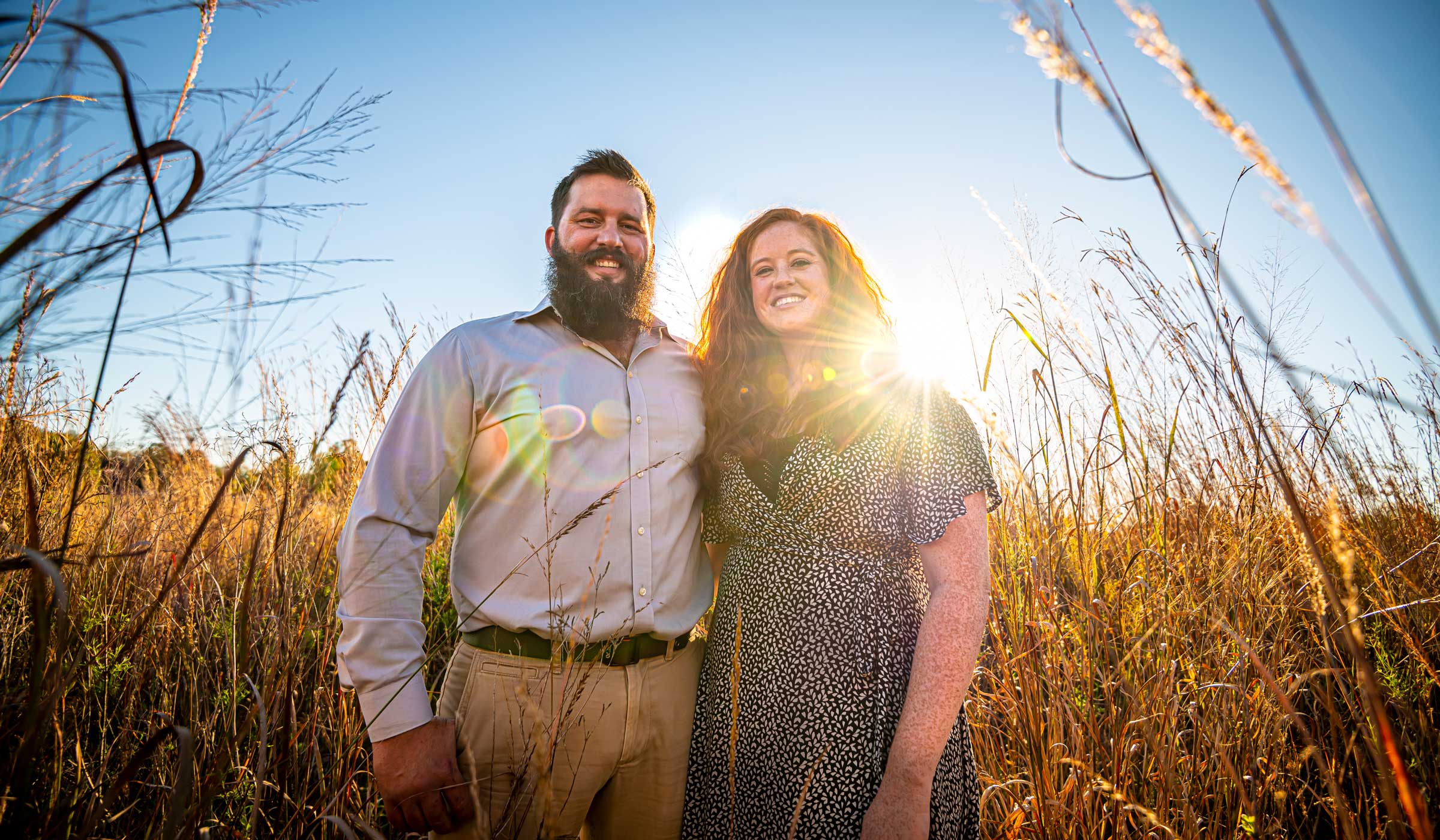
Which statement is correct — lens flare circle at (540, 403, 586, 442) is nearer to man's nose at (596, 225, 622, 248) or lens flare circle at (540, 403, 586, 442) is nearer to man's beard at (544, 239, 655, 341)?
man's beard at (544, 239, 655, 341)

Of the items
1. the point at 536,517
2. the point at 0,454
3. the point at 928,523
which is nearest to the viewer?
the point at 0,454

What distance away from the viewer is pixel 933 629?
143 cm

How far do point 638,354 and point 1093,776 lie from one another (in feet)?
5.20

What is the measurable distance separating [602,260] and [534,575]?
1096 millimetres

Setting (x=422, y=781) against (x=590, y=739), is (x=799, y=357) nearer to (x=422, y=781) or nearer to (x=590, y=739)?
(x=590, y=739)

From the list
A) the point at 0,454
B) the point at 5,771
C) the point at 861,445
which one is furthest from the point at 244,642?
the point at 861,445

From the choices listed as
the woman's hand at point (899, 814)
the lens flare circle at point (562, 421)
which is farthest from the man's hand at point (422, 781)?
the woman's hand at point (899, 814)

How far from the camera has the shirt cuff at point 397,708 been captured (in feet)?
4.54

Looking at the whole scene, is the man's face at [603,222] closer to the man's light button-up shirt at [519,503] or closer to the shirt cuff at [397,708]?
→ the man's light button-up shirt at [519,503]

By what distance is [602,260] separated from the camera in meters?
2.13

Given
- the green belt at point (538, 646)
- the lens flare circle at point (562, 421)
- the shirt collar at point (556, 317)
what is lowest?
the green belt at point (538, 646)

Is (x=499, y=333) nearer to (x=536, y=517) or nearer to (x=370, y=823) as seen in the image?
(x=536, y=517)

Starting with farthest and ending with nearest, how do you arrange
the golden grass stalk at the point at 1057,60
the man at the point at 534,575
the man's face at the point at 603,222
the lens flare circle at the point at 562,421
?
the man's face at the point at 603,222, the lens flare circle at the point at 562,421, the man at the point at 534,575, the golden grass stalk at the point at 1057,60

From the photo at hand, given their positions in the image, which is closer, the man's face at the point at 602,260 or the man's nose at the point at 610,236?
the man's face at the point at 602,260
